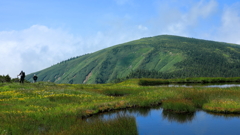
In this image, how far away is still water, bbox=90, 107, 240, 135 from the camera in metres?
18.3

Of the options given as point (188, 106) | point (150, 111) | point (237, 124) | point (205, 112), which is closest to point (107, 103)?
point (150, 111)

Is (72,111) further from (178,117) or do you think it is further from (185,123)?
(185,123)

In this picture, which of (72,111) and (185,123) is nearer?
(185,123)

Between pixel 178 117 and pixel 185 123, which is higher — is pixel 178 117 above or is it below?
above

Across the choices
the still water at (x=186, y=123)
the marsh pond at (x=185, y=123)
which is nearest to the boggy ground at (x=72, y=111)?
the marsh pond at (x=185, y=123)

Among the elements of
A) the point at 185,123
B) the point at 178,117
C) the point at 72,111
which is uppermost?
the point at 72,111

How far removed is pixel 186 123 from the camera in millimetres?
20688

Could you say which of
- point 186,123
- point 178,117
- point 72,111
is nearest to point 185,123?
point 186,123

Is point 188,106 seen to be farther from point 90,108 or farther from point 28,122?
point 28,122

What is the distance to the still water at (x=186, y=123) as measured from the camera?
18.3 meters

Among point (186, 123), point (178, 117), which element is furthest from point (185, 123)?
point (178, 117)

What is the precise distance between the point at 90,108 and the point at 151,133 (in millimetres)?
9846

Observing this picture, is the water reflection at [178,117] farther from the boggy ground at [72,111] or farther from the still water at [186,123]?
the boggy ground at [72,111]

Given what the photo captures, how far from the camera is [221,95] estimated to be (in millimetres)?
31641
